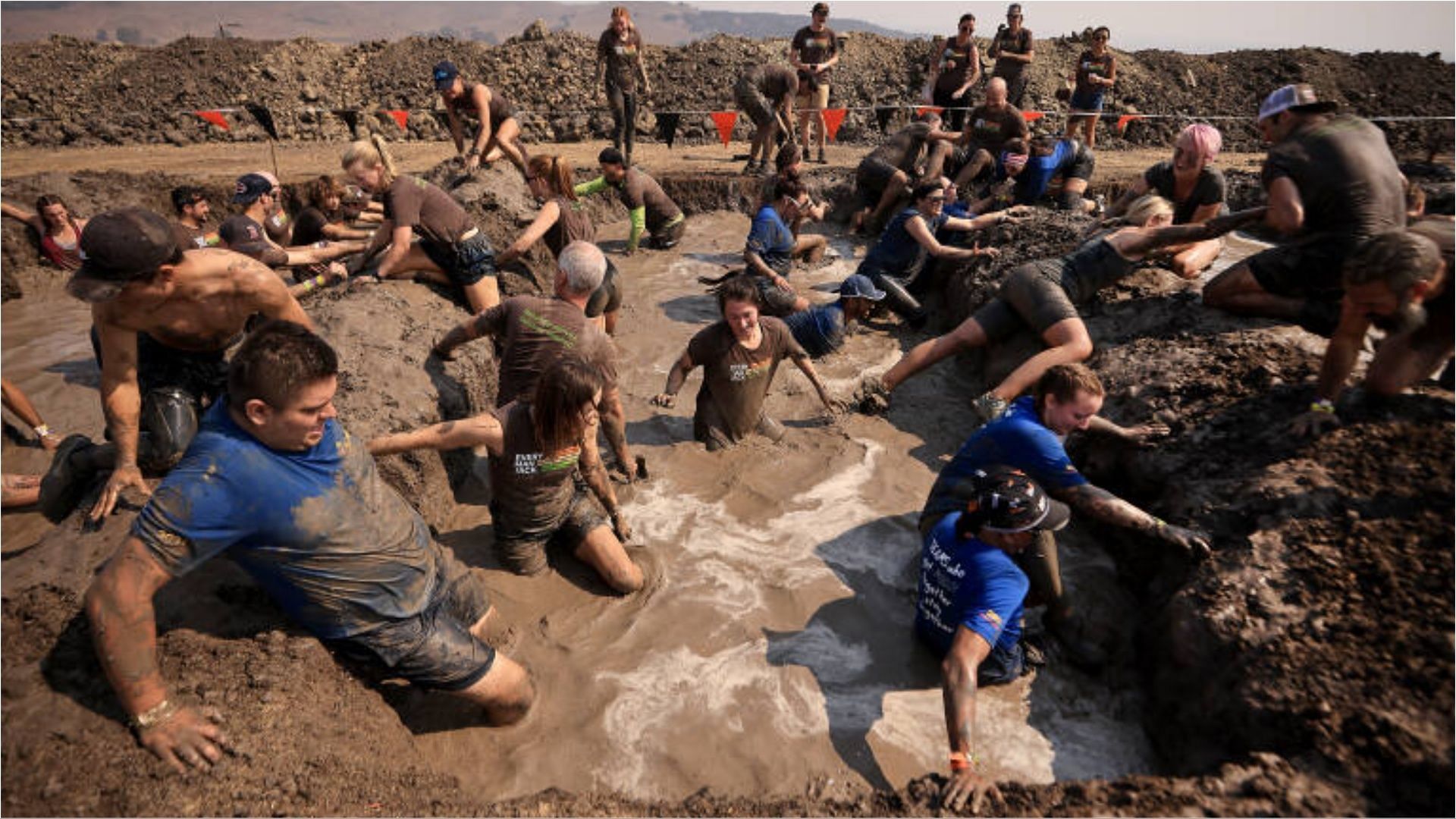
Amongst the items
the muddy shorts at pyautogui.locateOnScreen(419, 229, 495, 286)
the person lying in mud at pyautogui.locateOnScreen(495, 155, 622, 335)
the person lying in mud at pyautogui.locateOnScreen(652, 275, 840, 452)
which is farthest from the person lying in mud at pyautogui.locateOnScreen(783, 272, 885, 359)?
the muddy shorts at pyautogui.locateOnScreen(419, 229, 495, 286)

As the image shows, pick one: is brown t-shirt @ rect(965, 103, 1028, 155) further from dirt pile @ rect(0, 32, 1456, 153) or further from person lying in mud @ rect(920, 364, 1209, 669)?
dirt pile @ rect(0, 32, 1456, 153)

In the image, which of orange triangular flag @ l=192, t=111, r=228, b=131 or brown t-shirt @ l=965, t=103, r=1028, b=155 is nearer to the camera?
brown t-shirt @ l=965, t=103, r=1028, b=155

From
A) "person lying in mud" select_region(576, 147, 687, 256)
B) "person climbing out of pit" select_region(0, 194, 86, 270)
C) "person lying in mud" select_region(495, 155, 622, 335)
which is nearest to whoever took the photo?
"person lying in mud" select_region(495, 155, 622, 335)

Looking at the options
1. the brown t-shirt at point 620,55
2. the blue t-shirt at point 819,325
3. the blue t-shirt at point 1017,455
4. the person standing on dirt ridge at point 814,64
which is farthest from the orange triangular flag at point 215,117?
the blue t-shirt at point 1017,455

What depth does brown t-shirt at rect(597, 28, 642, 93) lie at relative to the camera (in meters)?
11.0

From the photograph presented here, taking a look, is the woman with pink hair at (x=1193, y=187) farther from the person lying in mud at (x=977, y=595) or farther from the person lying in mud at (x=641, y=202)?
the person lying in mud at (x=641, y=202)

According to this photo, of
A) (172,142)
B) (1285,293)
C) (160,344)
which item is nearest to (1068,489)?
(1285,293)

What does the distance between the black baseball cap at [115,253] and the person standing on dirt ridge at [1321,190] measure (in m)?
6.12

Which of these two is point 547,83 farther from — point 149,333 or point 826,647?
point 826,647

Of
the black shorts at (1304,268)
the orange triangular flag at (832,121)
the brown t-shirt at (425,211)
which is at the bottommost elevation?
the brown t-shirt at (425,211)

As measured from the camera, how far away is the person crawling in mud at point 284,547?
2.23 m

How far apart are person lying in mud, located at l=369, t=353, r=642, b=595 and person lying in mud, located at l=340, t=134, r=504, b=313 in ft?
8.65

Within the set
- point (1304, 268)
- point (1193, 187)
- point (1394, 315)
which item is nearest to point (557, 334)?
point (1394, 315)

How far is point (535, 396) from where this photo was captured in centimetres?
353
